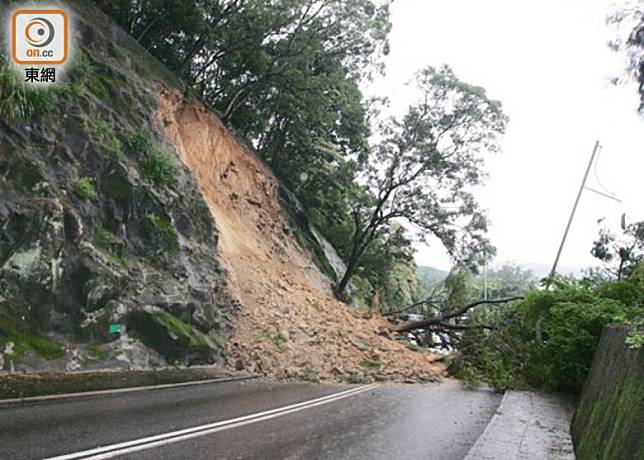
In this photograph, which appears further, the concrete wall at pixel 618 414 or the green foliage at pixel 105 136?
the green foliage at pixel 105 136

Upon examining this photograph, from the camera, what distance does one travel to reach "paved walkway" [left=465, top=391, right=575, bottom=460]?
18.8 feet

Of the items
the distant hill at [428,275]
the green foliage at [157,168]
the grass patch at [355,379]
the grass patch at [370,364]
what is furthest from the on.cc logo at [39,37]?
the distant hill at [428,275]

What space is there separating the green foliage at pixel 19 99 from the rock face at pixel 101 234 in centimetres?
8

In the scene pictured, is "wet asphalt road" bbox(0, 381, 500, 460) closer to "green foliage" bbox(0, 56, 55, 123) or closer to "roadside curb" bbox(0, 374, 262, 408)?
"roadside curb" bbox(0, 374, 262, 408)

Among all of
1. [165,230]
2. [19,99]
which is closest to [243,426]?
[165,230]

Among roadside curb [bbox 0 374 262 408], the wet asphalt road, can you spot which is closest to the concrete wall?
the wet asphalt road

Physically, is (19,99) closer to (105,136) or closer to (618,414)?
(105,136)

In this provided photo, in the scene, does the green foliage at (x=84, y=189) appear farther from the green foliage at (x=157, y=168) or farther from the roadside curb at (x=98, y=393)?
the roadside curb at (x=98, y=393)

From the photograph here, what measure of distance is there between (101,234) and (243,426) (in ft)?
22.5

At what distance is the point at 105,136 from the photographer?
1291 cm

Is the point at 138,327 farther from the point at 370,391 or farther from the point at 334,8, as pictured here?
the point at 334,8

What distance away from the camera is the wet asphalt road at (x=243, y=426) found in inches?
215

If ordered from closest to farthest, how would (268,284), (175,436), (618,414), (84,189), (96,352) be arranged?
1. (618,414)
2. (175,436)
3. (96,352)
4. (84,189)
5. (268,284)

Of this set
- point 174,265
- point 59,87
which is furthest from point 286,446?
point 59,87
